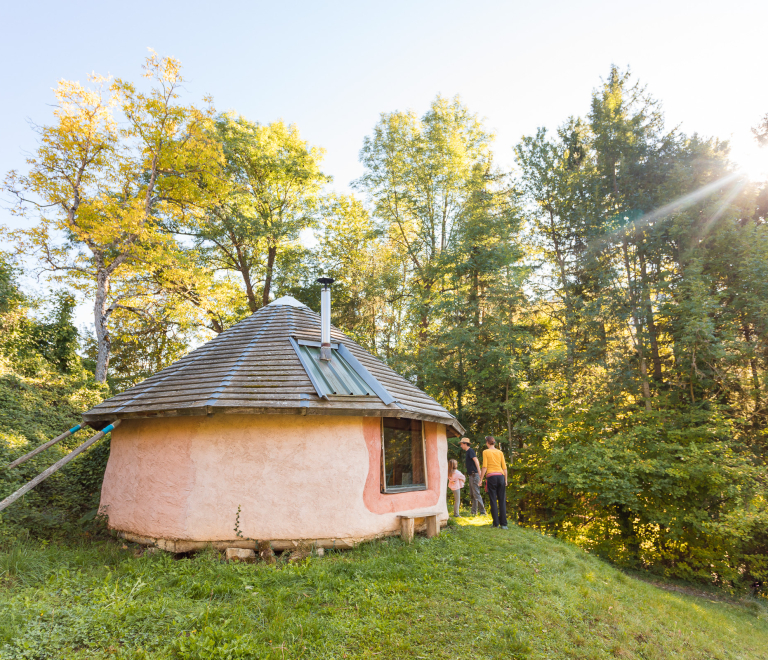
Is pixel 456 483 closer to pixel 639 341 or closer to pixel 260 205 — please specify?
pixel 639 341

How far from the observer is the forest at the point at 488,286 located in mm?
11805

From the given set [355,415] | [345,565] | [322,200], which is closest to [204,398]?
[355,415]

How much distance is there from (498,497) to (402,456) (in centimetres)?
258

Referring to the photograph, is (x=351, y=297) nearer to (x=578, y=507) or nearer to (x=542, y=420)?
(x=542, y=420)

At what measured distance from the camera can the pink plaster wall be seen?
656cm

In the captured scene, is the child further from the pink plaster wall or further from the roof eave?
the roof eave

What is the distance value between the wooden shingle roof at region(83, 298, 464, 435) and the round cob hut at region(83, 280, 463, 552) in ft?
0.11

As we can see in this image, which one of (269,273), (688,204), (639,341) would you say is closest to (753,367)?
(639,341)

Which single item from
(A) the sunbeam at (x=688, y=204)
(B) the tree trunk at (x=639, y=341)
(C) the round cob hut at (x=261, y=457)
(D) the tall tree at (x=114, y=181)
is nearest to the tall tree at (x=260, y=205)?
(D) the tall tree at (x=114, y=181)

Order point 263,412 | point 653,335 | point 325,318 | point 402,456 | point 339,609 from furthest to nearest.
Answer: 1. point 653,335
2. point 325,318
3. point 402,456
4. point 263,412
5. point 339,609

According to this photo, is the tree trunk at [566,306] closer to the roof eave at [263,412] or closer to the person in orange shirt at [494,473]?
the person in orange shirt at [494,473]

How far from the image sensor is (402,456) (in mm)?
8156

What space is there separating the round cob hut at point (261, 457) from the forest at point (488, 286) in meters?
2.03

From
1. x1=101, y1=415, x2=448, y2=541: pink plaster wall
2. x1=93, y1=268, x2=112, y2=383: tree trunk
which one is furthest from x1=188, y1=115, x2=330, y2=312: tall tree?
x1=101, y1=415, x2=448, y2=541: pink plaster wall
